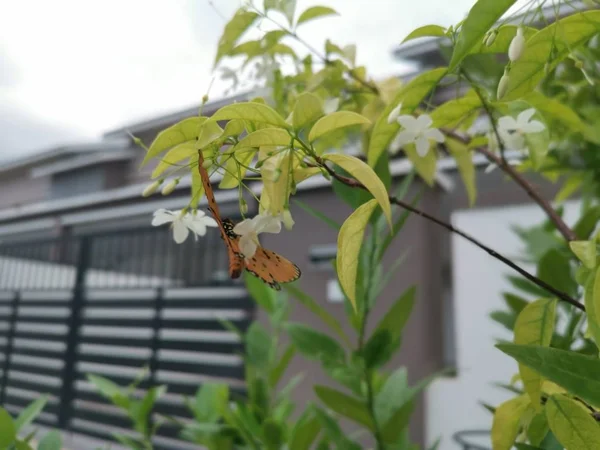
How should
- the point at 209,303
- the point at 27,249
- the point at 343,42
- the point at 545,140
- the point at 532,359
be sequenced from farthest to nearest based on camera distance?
the point at 27,249, the point at 209,303, the point at 343,42, the point at 545,140, the point at 532,359

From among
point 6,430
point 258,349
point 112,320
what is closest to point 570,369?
point 6,430

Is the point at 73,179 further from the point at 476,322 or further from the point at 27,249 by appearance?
the point at 476,322

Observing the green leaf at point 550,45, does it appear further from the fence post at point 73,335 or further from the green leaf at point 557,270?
the fence post at point 73,335

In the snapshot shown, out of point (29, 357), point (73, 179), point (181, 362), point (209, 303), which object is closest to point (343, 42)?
point (209, 303)

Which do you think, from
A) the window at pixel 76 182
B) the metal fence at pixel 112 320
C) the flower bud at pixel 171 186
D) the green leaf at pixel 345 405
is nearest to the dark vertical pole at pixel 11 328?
the metal fence at pixel 112 320

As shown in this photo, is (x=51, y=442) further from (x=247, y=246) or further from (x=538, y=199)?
(x=538, y=199)

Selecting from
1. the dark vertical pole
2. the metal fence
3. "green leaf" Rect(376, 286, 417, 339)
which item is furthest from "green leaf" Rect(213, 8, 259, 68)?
the dark vertical pole

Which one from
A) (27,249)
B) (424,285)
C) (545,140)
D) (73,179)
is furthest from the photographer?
(73,179)
